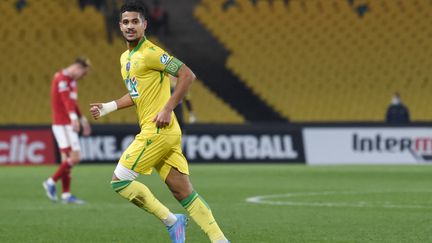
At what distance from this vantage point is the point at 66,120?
1398cm

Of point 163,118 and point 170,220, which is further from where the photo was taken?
point 170,220

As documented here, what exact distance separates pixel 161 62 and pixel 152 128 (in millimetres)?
510

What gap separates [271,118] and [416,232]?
17805 mm

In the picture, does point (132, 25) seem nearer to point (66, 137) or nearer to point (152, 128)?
point (152, 128)

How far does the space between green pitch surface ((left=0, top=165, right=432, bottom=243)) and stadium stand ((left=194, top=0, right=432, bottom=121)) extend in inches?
270

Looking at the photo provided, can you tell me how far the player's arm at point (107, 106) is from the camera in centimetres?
760

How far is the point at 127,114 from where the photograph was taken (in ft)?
85.1

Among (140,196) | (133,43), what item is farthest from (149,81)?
(140,196)

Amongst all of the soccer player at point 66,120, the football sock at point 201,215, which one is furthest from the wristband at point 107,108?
the soccer player at point 66,120

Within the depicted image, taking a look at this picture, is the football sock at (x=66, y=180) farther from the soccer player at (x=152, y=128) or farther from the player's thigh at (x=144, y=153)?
the player's thigh at (x=144, y=153)

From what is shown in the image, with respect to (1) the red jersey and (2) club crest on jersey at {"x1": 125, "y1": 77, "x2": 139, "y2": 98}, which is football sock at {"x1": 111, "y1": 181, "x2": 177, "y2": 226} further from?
(1) the red jersey

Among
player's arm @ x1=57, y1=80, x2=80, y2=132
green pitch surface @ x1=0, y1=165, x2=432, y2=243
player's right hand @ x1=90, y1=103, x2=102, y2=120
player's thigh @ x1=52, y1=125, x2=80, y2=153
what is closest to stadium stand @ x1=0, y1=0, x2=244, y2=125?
green pitch surface @ x1=0, y1=165, x2=432, y2=243

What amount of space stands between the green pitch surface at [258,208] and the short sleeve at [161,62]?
2066 millimetres

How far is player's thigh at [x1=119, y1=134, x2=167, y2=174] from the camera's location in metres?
7.42
